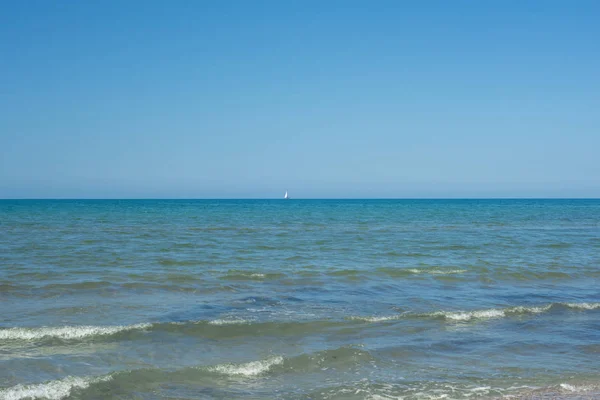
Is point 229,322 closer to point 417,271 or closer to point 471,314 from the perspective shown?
point 471,314

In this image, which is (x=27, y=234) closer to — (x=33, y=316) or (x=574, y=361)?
(x=33, y=316)

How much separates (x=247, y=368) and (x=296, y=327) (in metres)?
2.88

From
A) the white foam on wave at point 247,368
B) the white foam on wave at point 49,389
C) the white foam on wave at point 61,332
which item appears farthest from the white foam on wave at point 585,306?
the white foam on wave at point 49,389

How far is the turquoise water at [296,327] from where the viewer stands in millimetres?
9016

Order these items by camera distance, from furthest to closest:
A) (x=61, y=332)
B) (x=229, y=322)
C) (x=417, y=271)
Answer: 1. (x=417, y=271)
2. (x=229, y=322)
3. (x=61, y=332)

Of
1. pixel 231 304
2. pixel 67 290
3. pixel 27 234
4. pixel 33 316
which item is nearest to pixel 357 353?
pixel 231 304

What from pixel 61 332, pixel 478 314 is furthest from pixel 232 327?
pixel 478 314

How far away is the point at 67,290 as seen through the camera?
1652 centimetres

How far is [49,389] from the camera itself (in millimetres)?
8523

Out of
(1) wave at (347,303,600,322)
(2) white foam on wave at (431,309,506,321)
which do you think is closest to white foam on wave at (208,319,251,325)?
(1) wave at (347,303,600,322)

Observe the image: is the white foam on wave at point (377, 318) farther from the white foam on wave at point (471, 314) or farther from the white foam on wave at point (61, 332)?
the white foam on wave at point (61, 332)

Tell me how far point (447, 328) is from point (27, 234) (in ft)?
101

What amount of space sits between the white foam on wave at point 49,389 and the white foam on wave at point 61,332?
9.04ft

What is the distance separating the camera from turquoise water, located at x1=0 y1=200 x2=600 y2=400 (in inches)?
355
